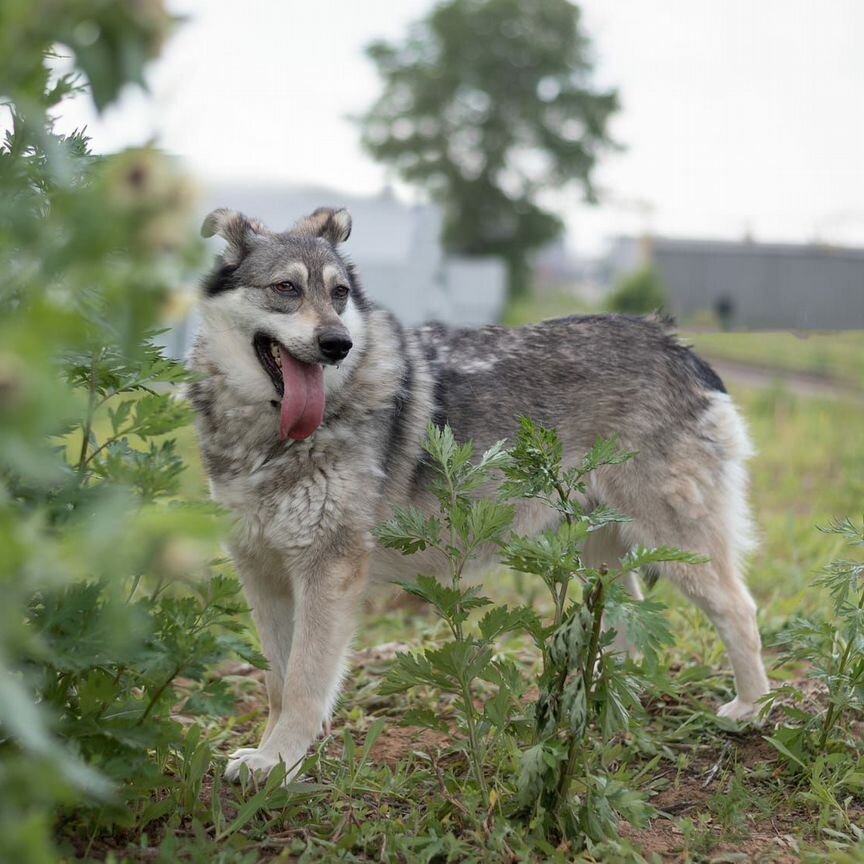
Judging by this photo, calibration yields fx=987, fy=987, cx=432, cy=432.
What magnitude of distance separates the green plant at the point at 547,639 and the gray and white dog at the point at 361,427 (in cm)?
65

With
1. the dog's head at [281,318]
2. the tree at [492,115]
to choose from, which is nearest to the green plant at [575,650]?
the dog's head at [281,318]

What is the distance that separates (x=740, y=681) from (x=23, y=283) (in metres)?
3.06

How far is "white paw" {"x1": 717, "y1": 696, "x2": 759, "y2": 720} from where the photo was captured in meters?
3.67

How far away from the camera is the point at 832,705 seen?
3152 millimetres

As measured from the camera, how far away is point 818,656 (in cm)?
308

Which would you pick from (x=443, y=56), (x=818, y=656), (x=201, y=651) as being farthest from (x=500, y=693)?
(x=443, y=56)

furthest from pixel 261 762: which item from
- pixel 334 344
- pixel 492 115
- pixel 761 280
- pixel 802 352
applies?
pixel 492 115

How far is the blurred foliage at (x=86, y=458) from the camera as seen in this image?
1230 mm

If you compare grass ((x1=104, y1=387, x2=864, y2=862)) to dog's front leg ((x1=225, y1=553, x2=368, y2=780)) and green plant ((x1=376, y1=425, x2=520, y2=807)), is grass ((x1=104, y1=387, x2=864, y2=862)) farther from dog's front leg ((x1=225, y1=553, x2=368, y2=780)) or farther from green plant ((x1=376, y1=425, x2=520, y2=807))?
green plant ((x1=376, y1=425, x2=520, y2=807))

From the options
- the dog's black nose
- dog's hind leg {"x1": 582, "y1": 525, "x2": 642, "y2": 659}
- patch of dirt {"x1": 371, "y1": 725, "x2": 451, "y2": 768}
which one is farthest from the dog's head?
dog's hind leg {"x1": 582, "y1": 525, "x2": 642, "y2": 659}

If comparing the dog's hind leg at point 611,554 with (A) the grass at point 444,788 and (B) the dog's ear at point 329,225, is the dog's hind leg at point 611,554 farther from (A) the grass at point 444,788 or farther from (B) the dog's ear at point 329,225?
(B) the dog's ear at point 329,225

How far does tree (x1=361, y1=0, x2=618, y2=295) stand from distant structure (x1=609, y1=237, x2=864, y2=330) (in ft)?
23.7

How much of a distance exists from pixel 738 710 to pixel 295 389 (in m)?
A: 2.05

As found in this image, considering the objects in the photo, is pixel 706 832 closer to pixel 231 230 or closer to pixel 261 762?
pixel 261 762
